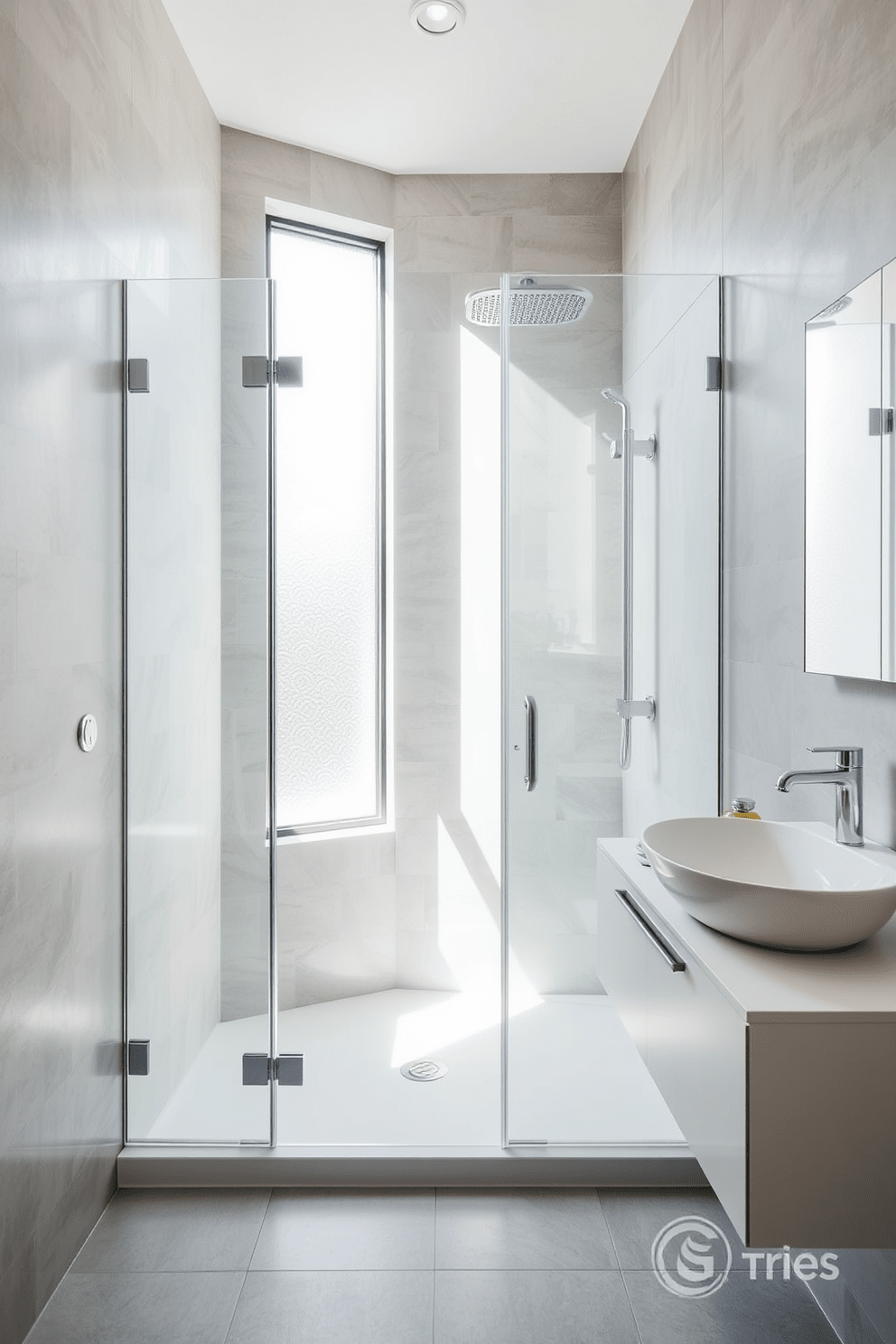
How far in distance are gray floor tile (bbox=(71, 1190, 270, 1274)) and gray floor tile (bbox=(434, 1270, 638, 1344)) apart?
45 cm

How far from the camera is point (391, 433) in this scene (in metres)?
3.05

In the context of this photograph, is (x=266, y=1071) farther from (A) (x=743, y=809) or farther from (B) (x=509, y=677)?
(A) (x=743, y=809)

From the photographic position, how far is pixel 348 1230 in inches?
76.5

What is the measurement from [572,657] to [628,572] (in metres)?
0.24

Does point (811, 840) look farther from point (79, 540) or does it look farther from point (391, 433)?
point (391, 433)

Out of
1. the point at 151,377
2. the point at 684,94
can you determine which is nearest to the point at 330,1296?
the point at 151,377

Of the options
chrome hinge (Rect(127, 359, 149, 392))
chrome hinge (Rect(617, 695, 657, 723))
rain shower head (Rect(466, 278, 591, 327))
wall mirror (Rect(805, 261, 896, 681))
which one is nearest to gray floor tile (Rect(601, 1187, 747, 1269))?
chrome hinge (Rect(617, 695, 657, 723))

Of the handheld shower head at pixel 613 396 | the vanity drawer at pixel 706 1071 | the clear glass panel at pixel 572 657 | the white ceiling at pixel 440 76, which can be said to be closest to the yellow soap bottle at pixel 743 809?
the vanity drawer at pixel 706 1071

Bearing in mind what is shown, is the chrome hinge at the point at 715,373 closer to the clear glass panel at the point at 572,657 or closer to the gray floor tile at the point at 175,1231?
the clear glass panel at the point at 572,657

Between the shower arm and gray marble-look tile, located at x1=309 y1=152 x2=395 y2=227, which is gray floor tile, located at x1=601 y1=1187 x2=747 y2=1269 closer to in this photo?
the shower arm

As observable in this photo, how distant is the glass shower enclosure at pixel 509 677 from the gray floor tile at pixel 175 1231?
123 mm

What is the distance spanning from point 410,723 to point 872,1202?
2130 millimetres

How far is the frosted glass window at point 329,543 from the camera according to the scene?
292 centimetres

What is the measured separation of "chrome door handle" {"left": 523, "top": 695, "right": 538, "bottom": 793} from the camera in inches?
84.8
